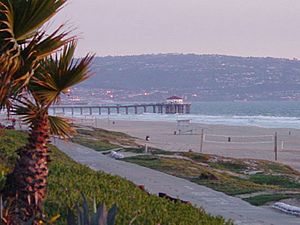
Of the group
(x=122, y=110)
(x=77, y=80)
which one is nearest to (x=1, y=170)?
(x=77, y=80)

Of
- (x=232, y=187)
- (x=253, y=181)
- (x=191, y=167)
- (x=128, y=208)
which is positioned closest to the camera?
(x=128, y=208)

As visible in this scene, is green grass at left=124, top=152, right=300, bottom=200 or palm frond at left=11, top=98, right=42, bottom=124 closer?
palm frond at left=11, top=98, right=42, bottom=124

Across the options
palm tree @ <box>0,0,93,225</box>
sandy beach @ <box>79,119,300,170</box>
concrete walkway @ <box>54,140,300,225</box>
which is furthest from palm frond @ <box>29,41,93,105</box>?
sandy beach @ <box>79,119,300,170</box>

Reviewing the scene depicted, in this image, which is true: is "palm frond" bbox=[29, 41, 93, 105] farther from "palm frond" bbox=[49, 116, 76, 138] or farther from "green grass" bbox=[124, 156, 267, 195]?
"green grass" bbox=[124, 156, 267, 195]

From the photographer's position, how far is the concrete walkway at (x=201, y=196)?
13.9 m

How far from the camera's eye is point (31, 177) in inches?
325

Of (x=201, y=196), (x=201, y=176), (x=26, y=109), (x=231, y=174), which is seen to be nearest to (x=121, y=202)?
(x=26, y=109)

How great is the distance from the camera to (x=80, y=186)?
447 inches

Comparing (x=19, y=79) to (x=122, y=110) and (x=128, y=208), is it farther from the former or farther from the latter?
(x=122, y=110)

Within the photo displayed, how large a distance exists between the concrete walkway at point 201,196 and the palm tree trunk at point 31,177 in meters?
5.41

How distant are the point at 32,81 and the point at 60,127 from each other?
3.03 feet

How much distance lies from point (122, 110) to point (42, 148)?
15651cm

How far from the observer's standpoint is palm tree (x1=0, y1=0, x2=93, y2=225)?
7453mm

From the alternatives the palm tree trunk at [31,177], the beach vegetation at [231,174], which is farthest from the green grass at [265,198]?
the palm tree trunk at [31,177]
